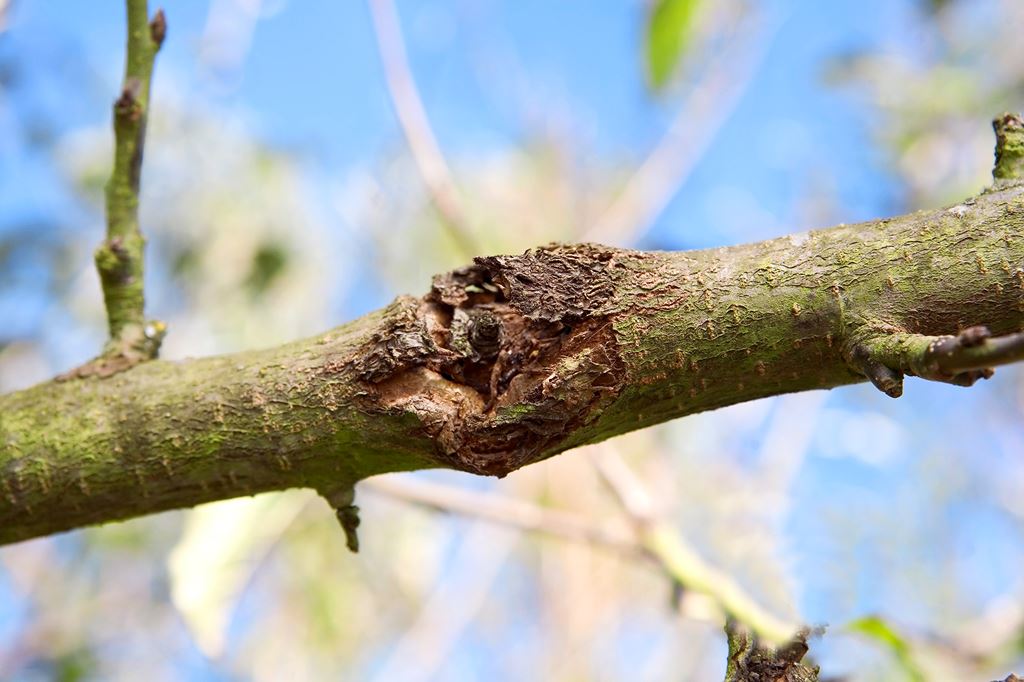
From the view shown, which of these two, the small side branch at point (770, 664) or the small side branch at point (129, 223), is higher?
the small side branch at point (129, 223)

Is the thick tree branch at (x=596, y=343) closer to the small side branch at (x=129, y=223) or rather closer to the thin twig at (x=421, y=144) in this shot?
the small side branch at (x=129, y=223)

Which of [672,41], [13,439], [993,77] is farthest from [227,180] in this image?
[993,77]

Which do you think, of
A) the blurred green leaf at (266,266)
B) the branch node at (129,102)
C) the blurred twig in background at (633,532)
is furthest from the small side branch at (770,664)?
the blurred green leaf at (266,266)

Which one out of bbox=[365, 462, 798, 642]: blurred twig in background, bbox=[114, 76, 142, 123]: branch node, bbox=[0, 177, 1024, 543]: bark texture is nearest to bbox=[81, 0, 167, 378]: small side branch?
bbox=[114, 76, 142, 123]: branch node

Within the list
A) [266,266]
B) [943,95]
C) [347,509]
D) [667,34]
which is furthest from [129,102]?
[943,95]

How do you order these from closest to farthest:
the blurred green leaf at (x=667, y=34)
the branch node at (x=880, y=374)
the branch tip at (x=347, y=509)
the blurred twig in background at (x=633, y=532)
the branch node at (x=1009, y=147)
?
the branch node at (x=880, y=374) → the branch node at (x=1009, y=147) → the branch tip at (x=347, y=509) → the blurred twig in background at (x=633, y=532) → the blurred green leaf at (x=667, y=34)

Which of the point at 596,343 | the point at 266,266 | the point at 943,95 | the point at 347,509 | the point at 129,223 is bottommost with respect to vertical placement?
the point at 347,509

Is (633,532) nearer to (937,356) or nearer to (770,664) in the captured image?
(770,664)

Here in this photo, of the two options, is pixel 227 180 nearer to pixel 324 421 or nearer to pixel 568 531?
pixel 568 531
